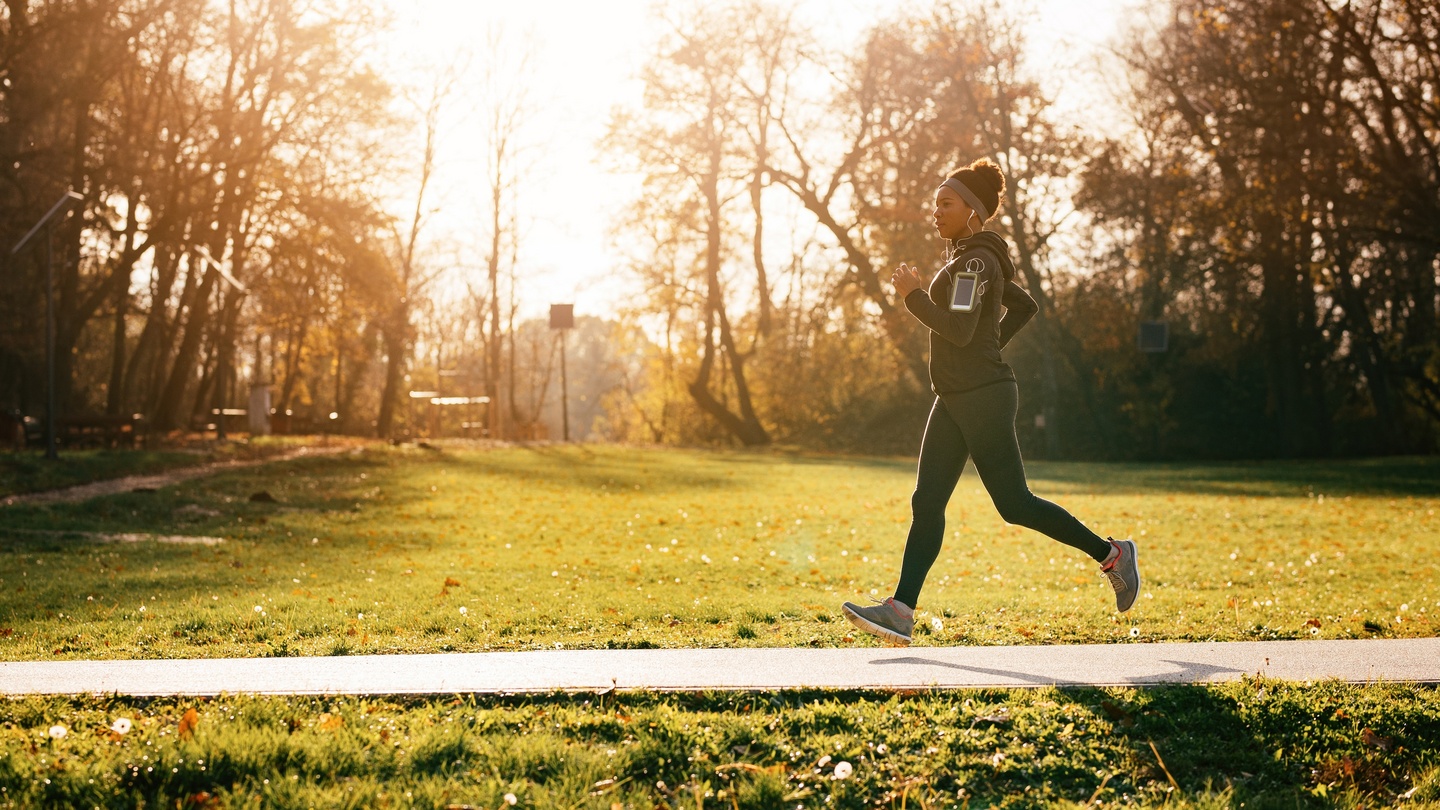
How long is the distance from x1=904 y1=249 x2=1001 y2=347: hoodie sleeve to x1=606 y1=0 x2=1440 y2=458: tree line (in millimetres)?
27097

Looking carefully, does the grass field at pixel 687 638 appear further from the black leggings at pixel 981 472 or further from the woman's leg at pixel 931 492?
the black leggings at pixel 981 472

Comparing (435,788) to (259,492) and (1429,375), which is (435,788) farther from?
(1429,375)

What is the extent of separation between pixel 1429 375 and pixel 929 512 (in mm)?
37350

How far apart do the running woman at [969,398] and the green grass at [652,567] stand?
94 cm

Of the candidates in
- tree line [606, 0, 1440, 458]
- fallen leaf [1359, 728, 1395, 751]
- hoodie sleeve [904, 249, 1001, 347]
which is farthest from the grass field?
tree line [606, 0, 1440, 458]

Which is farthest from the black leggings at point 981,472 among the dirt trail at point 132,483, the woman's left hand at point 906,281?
the dirt trail at point 132,483

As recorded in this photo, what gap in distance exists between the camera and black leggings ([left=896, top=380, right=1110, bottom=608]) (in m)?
5.90

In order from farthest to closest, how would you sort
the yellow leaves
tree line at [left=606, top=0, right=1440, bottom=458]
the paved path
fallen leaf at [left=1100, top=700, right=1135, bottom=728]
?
1. tree line at [left=606, top=0, right=1440, bottom=458]
2. the paved path
3. fallen leaf at [left=1100, top=700, right=1135, bottom=728]
4. the yellow leaves

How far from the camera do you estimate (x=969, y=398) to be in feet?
19.4

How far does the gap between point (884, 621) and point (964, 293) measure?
5.13 ft

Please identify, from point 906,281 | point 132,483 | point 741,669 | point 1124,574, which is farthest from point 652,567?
point 132,483

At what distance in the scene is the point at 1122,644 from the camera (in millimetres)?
6660

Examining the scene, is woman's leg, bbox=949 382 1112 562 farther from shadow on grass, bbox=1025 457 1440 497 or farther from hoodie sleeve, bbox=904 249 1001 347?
shadow on grass, bbox=1025 457 1440 497

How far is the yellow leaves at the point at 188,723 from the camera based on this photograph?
4.56m
